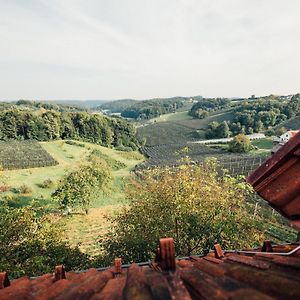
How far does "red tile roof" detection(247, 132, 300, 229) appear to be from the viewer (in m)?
2.48

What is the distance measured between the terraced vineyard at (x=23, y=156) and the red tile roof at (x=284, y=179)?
50.9m

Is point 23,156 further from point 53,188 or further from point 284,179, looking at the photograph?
point 284,179

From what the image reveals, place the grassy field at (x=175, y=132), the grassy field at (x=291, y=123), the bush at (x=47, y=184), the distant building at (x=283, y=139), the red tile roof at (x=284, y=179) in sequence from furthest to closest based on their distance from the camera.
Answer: the grassy field at (x=175, y=132), the grassy field at (x=291, y=123), the bush at (x=47, y=184), the distant building at (x=283, y=139), the red tile roof at (x=284, y=179)

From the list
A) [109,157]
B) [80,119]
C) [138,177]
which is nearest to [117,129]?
[80,119]

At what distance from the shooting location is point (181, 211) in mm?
12148

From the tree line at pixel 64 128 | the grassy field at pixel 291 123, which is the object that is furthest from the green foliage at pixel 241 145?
the grassy field at pixel 291 123

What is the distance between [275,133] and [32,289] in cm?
9770

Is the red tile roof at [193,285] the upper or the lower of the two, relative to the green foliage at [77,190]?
upper

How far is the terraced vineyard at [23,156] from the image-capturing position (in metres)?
50.4

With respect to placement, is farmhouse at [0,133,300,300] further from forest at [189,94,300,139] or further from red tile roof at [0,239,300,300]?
forest at [189,94,300,139]

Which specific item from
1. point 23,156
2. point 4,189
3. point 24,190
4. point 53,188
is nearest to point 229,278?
point 24,190

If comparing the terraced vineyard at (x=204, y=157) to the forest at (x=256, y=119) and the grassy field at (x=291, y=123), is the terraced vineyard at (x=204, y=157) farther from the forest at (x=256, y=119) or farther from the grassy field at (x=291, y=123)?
the grassy field at (x=291, y=123)

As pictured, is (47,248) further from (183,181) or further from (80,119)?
(80,119)

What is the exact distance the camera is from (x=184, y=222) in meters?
12.2
